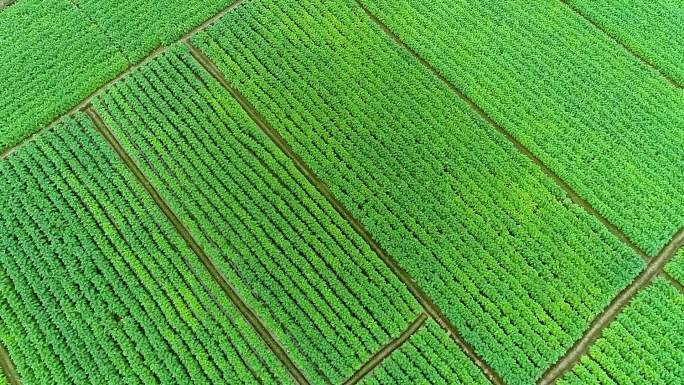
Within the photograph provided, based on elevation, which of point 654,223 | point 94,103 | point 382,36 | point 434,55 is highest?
point 94,103

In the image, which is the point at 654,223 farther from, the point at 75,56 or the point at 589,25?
the point at 75,56

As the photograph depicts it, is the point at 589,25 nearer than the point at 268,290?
No

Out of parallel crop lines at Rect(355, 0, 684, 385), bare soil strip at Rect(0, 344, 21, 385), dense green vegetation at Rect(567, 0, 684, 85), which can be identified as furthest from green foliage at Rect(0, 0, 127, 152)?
dense green vegetation at Rect(567, 0, 684, 85)

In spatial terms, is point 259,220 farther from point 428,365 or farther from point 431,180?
point 428,365

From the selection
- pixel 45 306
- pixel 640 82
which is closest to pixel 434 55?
pixel 640 82

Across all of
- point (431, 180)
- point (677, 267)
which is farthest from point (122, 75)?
point (677, 267)

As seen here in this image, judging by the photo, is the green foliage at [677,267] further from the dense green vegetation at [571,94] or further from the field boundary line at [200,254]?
the field boundary line at [200,254]

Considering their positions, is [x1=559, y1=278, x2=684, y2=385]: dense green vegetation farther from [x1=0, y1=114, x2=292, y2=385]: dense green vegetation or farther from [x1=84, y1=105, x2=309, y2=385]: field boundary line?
[x1=0, y1=114, x2=292, y2=385]: dense green vegetation
